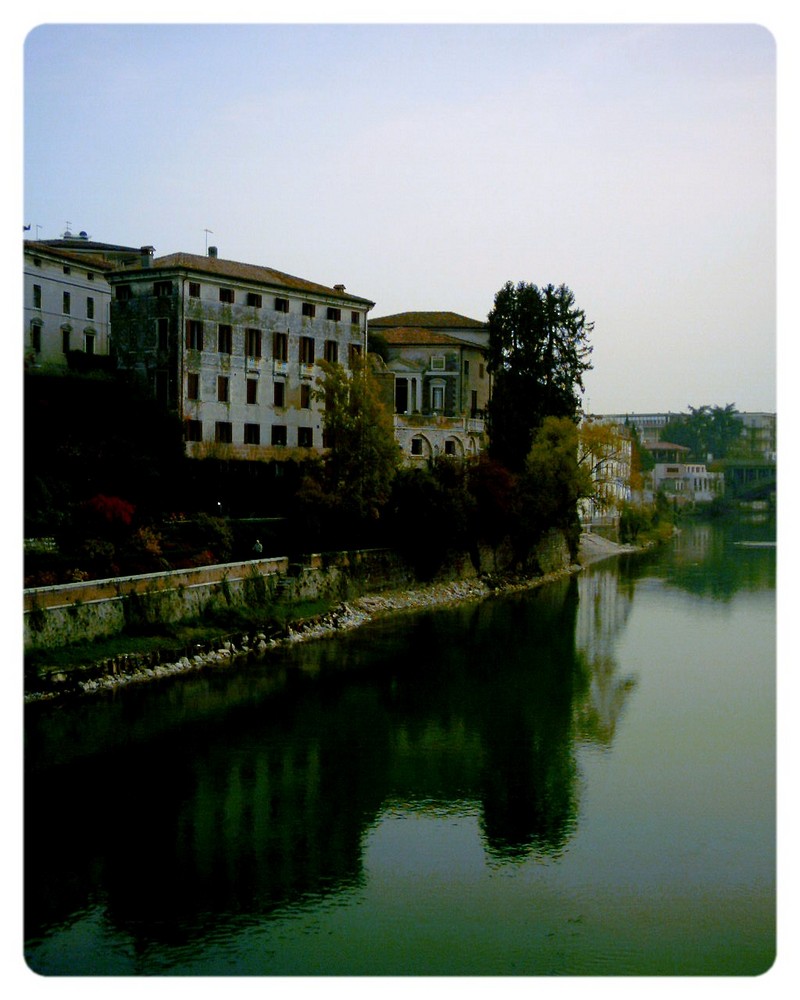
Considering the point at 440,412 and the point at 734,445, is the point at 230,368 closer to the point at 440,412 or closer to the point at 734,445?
the point at 440,412

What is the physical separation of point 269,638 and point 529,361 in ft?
41.0

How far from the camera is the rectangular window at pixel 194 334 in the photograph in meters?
19.4

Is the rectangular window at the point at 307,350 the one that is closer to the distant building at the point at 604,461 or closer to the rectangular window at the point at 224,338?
the rectangular window at the point at 224,338

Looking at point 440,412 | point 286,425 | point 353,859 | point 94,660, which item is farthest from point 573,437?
point 353,859

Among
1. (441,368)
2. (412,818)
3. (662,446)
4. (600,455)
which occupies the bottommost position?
(412,818)

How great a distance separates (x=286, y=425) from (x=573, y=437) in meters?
6.14

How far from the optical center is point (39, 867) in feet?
25.7

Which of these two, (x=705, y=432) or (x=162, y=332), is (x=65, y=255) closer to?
(x=162, y=332)

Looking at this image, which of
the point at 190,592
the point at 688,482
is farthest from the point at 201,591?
the point at 688,482

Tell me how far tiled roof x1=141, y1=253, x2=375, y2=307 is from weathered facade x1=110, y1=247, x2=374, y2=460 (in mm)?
27

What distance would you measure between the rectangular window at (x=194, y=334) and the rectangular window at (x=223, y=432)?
55.4 inches

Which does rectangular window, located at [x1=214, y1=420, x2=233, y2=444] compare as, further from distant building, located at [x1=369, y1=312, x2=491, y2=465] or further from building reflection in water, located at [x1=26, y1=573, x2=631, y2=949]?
distant building, located at [x1=369, y1=312, x2=491, y2=465]

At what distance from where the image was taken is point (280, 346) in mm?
20969

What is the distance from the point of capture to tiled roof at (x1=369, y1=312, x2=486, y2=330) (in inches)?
1093
